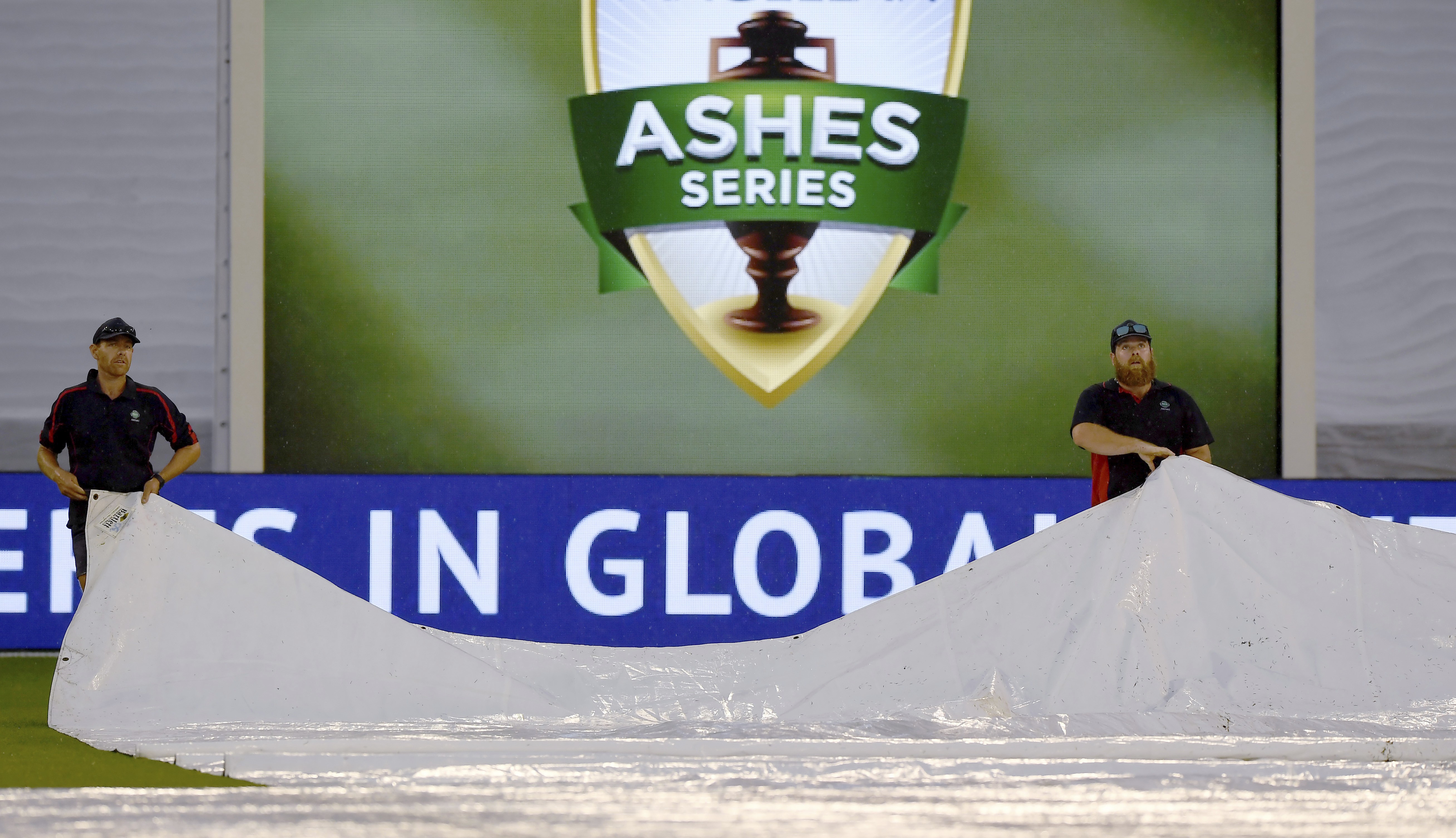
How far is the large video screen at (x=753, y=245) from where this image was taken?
8305mm

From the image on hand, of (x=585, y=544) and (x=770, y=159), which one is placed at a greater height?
(x=770, y=159)

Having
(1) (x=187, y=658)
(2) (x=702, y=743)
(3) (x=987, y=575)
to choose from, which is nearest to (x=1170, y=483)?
(3) (x=987, y=575)

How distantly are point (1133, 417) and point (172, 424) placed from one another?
153 inches

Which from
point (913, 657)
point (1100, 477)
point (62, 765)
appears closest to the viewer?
point (62, 765)

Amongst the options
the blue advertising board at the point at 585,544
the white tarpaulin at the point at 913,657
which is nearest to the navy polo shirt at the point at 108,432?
the white tarpaulin at the point at 913,657

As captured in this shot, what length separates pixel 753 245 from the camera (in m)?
8.27

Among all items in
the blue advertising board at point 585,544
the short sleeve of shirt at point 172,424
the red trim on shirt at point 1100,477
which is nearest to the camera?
the red trim on shirt at point 1100,477

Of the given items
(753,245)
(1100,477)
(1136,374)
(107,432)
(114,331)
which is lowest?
(1100,477)

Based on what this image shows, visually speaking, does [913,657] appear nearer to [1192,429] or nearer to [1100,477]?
[1100,477]

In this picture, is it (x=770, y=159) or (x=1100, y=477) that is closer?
(x=1100, y=477)

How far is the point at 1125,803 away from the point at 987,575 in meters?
1.45

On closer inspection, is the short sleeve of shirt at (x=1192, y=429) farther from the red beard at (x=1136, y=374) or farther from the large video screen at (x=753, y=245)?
the large video screen at (x=753, y=245)

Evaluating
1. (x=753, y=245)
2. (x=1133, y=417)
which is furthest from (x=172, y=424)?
(x=1133, y=417)

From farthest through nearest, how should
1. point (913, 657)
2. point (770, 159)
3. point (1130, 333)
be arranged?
point (770, 159) → point (1130, 333) → point (913, 657)
